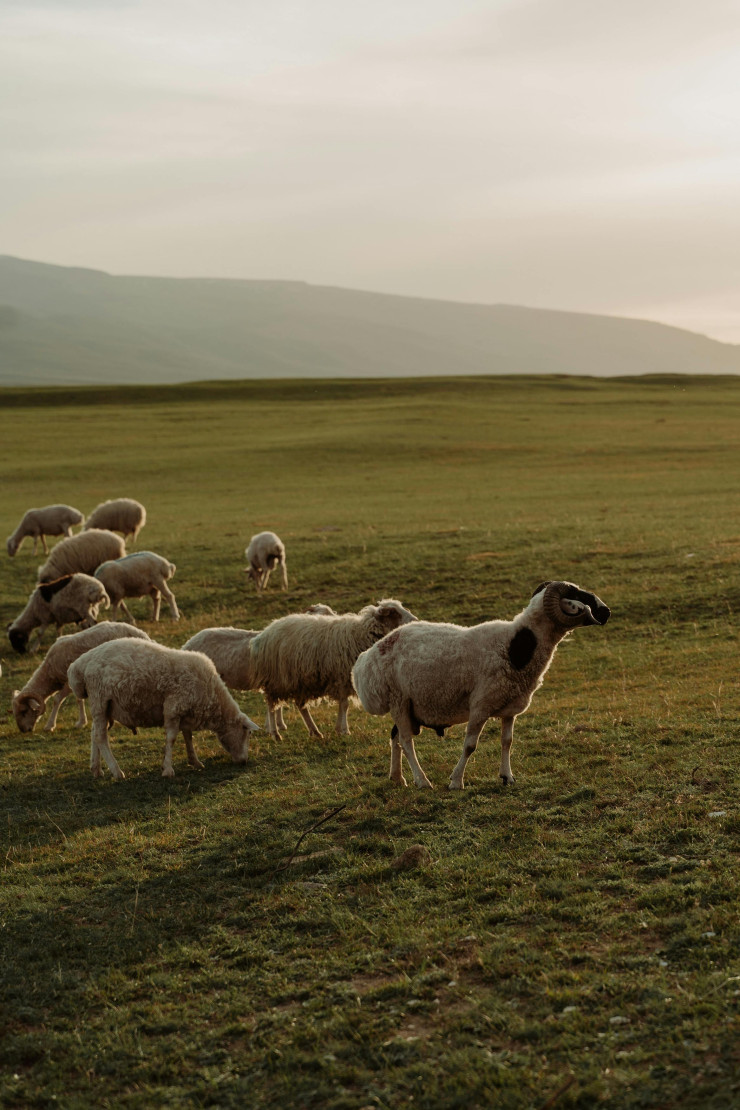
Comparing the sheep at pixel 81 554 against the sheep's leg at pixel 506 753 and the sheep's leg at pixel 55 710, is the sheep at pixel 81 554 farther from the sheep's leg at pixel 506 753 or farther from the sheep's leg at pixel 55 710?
the sheep's leg at pixel 506 753

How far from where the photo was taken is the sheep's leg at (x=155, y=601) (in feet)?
69.2

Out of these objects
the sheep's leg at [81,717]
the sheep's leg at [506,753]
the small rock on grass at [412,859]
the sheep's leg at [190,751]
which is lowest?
the sheep's leg at [81,717]

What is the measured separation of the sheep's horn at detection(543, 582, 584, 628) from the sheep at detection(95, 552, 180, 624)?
12.2m

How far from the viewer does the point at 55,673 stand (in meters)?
14.5

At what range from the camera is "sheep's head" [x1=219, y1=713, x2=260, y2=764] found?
11.9 m

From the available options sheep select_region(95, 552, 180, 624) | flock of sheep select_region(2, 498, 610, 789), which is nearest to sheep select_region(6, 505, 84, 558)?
sheep select_region(95, 552, 180, 624)

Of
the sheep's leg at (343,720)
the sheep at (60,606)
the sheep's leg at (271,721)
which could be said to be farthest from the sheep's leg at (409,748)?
the sheep at (60,606)

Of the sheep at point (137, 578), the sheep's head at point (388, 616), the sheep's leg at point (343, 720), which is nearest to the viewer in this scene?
the sheep's head at point (388, 616)

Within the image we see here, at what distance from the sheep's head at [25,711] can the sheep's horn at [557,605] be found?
7984 millimetres

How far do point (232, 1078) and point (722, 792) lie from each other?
528 cm

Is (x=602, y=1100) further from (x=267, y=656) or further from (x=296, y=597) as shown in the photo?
(x=296, y=597)

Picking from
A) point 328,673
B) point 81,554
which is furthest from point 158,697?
point 81,554

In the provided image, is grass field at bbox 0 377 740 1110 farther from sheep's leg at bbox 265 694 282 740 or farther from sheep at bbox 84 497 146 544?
sheep at bbox 84 497 146 544

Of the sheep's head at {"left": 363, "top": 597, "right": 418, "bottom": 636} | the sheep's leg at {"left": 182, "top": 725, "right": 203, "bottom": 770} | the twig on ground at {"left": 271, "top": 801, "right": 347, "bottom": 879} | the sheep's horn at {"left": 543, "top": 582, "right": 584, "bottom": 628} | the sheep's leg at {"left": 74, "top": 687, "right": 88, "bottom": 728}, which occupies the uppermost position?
the sheep's horn at {"left": 543, "top": 582, "right": 584, "bottom": 628}
